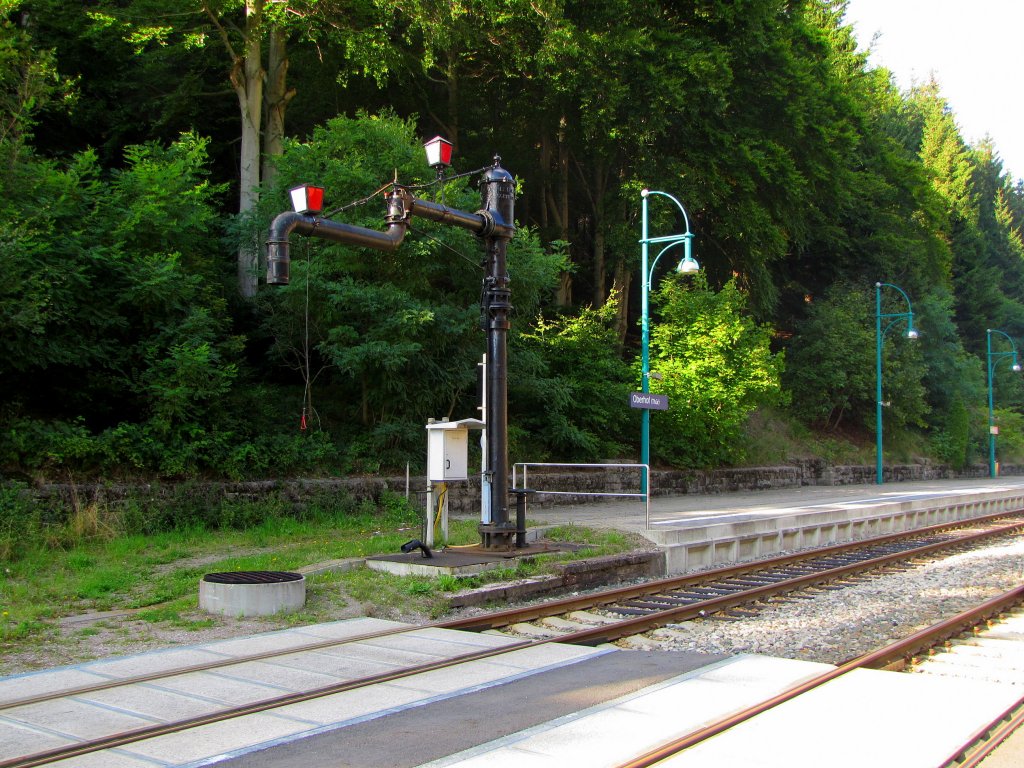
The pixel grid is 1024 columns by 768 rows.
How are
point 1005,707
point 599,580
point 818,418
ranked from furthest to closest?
1. point 818,418
2. point 599,580
3. point 1005,707

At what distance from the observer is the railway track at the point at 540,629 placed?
5.39 meters

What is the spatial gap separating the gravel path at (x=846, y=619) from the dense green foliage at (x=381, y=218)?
883 centimetres

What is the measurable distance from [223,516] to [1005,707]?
12062 mm

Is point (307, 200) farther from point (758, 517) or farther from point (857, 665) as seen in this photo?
point (758, 517)

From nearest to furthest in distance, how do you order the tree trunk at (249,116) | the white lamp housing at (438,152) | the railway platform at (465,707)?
the railway platform at (465,707) < the white lamp housing at (438,152) < the tree trunk at (249,116)

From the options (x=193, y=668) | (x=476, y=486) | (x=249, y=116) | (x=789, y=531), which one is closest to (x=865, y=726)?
(x=193, y=668)

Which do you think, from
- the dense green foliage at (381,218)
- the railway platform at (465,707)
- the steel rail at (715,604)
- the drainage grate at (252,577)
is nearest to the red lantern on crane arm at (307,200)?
the drainage grate at (252,577)

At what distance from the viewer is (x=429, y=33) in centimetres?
2114

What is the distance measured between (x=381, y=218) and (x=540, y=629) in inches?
414

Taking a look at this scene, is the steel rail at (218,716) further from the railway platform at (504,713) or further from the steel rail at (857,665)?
the steel rail at (857,665)

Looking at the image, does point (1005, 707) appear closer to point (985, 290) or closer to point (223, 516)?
point (223, 516)

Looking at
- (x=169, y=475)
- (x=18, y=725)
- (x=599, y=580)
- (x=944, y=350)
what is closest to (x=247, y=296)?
(x=169, y=475)

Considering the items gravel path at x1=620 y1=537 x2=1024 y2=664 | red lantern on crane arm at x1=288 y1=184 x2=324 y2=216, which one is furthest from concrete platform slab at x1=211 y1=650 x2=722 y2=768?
red lantern on crane arm at x1=288 y1=184 x2=324 y2=216

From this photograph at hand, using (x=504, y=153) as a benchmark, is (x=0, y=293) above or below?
below
